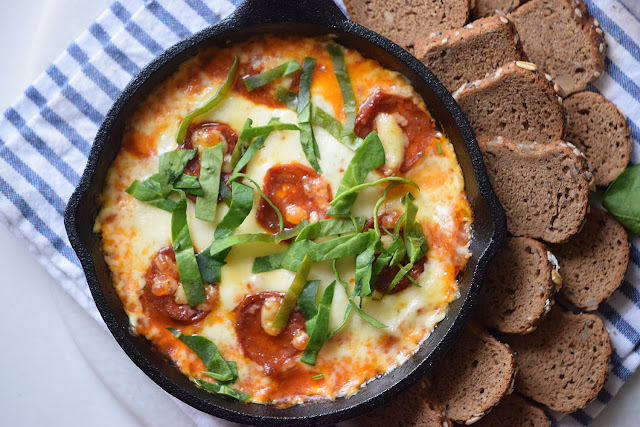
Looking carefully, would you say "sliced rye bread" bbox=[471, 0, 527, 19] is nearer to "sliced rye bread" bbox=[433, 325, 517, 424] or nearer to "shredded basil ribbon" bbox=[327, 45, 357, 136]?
"shredded basil ribbon" bbox=[327, 45, 357, 136]

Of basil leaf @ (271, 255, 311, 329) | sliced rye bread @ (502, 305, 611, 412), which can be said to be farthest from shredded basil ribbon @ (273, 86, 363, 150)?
sliced rye bread @ (502, 305, 611, 412)

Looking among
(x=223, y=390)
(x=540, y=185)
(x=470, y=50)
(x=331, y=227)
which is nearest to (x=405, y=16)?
(x=470, y=50)

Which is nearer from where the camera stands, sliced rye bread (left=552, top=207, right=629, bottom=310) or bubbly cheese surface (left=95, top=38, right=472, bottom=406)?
bubbly cheese surface (left=95, top=38, right=472, bottom=406)

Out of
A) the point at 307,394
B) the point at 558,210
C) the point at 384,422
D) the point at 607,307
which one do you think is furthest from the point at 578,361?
the point at 307,394

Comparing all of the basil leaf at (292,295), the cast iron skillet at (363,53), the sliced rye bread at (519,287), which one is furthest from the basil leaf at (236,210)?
the sliced rye bread at (519,287)

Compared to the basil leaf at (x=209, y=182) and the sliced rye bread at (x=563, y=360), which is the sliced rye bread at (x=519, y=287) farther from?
the basil leaf at (x=209, y=182)

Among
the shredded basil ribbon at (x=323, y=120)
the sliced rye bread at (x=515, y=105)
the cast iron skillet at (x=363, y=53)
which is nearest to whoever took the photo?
the cast iron skillet at (x=363, y=53)

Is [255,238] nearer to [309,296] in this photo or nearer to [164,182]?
[309,296]
